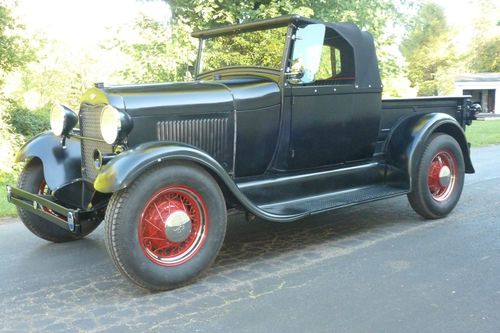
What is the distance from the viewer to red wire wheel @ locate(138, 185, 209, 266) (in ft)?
11.4

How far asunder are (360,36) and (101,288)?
3.31 m

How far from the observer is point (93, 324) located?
9.55ft

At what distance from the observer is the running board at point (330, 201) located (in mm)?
4178

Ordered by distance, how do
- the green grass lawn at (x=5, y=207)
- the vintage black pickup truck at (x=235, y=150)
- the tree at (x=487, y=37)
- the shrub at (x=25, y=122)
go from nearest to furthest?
the vintage black pickup truck at (x=235, y=150), the green grass lawn at (x=5, y=207), the shrub at (x=25, y=122), the tree at (x=487, y=37)

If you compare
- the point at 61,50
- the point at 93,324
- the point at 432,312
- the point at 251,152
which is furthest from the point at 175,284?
the point at 61,50

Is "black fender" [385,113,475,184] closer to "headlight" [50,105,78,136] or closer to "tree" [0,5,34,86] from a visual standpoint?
"headlight" [50,105,78,136]

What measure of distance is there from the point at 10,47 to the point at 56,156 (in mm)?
6612

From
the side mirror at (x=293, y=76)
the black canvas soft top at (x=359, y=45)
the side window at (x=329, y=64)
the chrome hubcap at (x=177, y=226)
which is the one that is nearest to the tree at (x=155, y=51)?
the black canvas soft top at (x=359, y=45)

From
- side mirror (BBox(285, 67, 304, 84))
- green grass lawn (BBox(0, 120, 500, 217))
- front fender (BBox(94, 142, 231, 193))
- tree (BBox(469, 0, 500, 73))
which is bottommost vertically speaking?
green grass lawn (BBox(0, 120, 500, 217))

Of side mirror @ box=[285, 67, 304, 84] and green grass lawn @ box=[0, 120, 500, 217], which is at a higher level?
side mirror @ box=[285, 67, 304, 84]

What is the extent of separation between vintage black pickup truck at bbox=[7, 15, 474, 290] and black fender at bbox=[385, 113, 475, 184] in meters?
0.01

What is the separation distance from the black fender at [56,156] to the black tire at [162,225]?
3.85 ft

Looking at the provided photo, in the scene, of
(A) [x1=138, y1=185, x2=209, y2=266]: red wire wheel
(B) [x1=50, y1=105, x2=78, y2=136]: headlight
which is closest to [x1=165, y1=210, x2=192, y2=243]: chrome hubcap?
(A) [x1=138, y1=185, x2=209, y2=266]: red wire wheel

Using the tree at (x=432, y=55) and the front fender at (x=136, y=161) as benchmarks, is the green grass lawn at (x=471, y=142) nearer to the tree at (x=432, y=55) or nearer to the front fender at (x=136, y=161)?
the front fender at (x=136, y=161)
